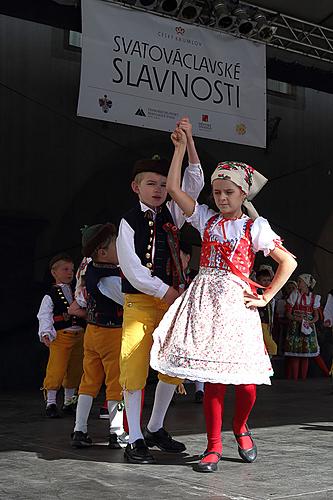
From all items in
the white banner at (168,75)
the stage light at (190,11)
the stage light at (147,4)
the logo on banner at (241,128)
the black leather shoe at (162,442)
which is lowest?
the black leather shoe at (162,442)

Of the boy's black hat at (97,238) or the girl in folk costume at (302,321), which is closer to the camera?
the boy's black hat at (97,238)

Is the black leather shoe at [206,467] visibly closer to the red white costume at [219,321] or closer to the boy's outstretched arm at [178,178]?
the red white costume at [219,321]

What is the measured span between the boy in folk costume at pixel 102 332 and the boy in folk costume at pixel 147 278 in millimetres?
322

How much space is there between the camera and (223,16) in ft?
25.0

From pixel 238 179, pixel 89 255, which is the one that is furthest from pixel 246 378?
pixel 89 255

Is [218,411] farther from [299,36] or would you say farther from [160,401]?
[299,36]

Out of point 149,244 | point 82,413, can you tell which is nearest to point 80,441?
point 82,413

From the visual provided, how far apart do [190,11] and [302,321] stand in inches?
154

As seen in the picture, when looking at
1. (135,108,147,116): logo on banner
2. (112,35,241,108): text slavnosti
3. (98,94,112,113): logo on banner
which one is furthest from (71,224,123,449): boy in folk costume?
(112,35,241,108): text slavnosti

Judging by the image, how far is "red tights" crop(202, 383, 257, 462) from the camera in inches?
131

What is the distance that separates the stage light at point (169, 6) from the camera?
287 inches

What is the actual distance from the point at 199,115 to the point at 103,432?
390cm

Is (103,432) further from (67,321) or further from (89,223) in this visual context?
(89,223)

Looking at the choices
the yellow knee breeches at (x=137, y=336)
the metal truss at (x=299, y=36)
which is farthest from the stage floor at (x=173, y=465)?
the metal truss at (x=299, y=36)
